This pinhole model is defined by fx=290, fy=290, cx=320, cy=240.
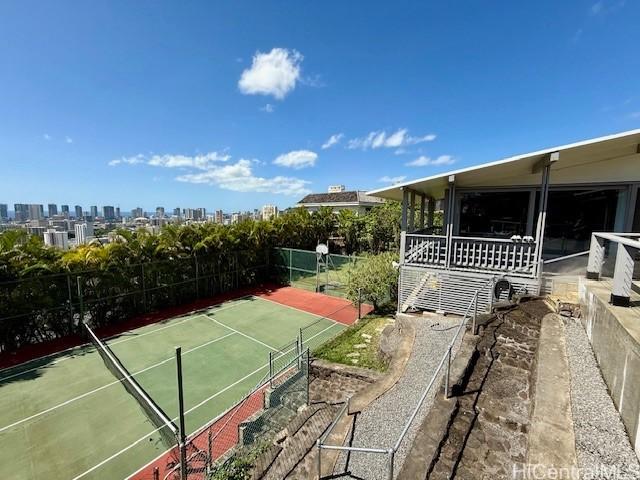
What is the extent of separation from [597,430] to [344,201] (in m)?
33.5

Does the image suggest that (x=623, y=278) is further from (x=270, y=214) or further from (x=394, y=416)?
(x=270, y=214)

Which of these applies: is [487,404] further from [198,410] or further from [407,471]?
[198,410]

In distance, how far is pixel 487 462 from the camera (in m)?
3.14

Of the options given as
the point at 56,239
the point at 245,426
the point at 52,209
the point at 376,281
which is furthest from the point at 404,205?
the point at 52,209

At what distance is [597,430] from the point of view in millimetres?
3141

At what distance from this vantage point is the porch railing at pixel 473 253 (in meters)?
7.82

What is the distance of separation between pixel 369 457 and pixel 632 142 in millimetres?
9306

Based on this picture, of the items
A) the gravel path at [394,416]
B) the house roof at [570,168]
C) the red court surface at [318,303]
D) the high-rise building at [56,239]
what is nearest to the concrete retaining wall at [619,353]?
the gravel path at [394,416]

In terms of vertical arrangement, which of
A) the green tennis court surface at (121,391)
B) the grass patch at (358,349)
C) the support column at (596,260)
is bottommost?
the green tennis court surface at (121,391)

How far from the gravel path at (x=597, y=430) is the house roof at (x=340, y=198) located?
28.8m

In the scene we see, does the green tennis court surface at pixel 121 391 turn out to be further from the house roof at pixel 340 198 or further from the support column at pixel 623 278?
the house roof at pixel 340 198

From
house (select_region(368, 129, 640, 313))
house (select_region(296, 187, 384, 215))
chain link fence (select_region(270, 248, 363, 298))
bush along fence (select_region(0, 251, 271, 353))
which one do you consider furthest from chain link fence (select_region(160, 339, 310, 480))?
house (select_region(296, 187, 384, 215))

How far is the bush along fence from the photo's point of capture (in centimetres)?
923

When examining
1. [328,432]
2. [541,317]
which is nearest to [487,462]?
[328,432]
